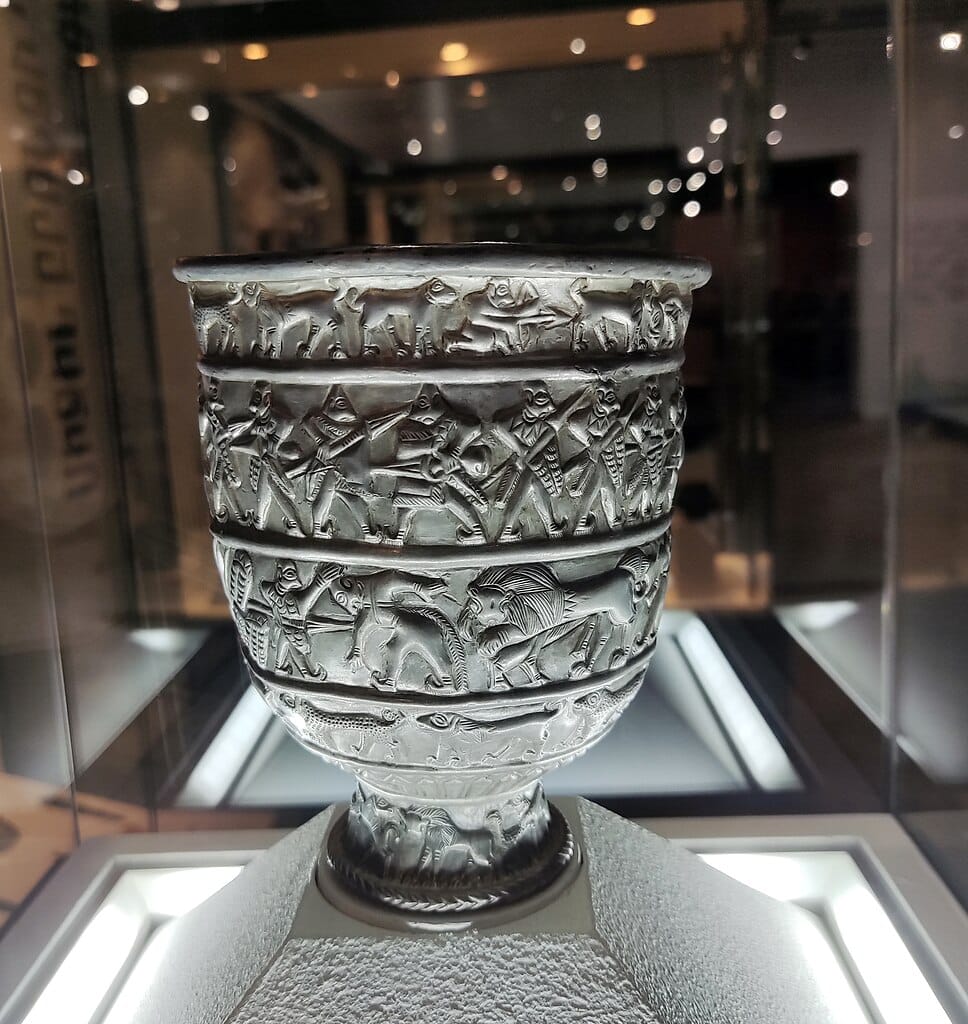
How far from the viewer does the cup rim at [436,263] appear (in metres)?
0.90

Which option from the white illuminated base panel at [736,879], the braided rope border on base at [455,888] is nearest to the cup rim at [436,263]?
the braided rope border on base at [455,888]

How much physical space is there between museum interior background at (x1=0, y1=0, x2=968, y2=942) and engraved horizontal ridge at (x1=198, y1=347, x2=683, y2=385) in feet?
2.71

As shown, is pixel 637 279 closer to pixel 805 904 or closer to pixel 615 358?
pixel 615 358

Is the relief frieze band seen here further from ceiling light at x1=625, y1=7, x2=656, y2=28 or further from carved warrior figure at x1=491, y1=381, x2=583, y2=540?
ceiling light at x1=625, y1=7, x2=656, y2=28

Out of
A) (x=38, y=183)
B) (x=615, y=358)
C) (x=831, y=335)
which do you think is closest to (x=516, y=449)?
(x=615, y=358)

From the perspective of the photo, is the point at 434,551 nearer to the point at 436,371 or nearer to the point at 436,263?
the point at 436,371

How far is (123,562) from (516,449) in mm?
1413

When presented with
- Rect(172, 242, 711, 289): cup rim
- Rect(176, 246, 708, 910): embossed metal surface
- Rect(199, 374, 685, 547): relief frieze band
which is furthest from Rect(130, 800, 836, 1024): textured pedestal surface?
Rect(172, 242, 711, 289): cup rim

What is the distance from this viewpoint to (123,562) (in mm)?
2084

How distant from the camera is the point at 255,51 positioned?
201 centimetres

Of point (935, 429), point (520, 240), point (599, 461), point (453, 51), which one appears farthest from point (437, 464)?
point (453, 51)

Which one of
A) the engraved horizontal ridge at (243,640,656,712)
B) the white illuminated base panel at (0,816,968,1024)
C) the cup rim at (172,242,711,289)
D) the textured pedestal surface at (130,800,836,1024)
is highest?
the cup rim at (172,242,711,289)

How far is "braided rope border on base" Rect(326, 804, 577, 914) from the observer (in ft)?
3.98

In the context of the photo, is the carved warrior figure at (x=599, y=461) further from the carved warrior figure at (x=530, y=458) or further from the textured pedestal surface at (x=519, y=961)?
the textured pedestal surface at (x=519, y=961)
